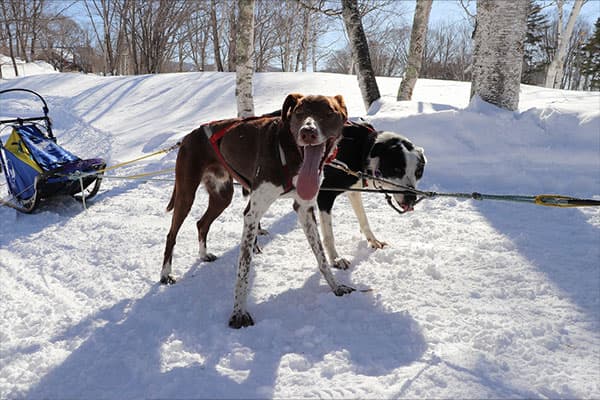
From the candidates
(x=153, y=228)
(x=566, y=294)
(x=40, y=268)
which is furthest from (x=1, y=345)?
(x=566, y=294)

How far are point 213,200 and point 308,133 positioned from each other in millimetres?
1699

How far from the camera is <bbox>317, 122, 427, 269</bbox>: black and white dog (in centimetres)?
314

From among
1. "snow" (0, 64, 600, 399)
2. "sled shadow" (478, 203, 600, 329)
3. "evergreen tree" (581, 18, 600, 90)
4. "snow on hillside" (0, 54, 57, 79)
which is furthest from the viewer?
"snow on hillside" (0, 54, 57, 79)

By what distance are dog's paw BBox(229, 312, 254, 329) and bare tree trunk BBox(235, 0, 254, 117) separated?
4706 millimetres

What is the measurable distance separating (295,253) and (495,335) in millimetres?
1804

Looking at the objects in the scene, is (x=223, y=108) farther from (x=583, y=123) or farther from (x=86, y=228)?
(x=583, y=123)

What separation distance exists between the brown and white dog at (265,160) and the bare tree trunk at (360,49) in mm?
5526

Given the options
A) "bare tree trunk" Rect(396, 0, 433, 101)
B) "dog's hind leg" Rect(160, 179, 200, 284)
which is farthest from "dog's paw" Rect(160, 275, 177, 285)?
"bare tree trunk" Rect(396, 0, 433, 101)

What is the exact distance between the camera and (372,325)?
7.86 feet

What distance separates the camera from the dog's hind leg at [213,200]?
3555 mm

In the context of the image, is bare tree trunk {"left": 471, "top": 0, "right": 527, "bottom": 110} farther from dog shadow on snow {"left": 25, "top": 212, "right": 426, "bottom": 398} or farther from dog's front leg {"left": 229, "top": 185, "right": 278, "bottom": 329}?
dog's front leg {"left": 229, "top": 185, "right": 278, "bottom": 329}

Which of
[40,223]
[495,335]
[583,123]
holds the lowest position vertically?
[40,223]

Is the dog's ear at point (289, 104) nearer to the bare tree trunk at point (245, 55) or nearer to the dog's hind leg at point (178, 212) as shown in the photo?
the dog's hind leg at point (178, 212)

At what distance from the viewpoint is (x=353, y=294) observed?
278 centimetres
